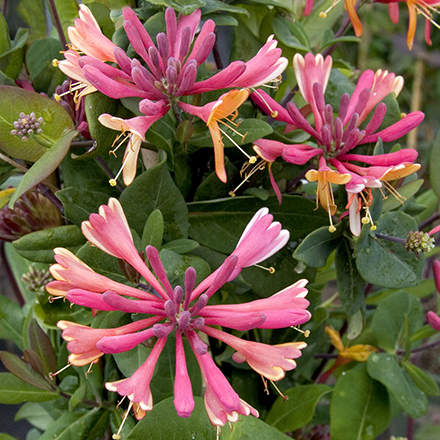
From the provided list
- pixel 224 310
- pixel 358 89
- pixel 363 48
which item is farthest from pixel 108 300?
pixel 363 48

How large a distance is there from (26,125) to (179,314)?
0.74 ft

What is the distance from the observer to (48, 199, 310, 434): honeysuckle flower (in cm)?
37

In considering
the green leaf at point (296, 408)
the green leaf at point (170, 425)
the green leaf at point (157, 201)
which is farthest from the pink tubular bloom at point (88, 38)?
the green leaf at point (296, 408)

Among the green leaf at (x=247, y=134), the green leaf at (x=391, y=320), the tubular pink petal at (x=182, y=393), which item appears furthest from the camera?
the green leaf at (x=391, y=320)

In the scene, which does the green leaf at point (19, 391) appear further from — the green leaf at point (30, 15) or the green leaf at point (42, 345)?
the green leaf at point (30, 15)

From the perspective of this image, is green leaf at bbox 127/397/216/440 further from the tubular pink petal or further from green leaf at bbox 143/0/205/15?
green leaf at bbox 143/0/205/15

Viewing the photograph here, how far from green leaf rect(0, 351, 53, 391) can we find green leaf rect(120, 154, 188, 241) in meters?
0.21

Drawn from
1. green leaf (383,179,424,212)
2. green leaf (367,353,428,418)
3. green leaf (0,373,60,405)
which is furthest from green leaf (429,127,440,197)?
green leaf (0,373,60,405)

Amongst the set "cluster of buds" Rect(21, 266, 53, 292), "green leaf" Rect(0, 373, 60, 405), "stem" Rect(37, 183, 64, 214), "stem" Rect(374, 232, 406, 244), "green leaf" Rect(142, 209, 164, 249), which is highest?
"green leaf" Rect(142, 209, 164, 249)

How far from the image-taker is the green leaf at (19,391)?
0.58m

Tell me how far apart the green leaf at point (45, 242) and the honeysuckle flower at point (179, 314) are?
9 centimetres

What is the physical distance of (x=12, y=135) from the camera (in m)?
0.47

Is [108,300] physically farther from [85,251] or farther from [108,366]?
[108,366]

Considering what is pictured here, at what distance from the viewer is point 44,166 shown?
438 mm
